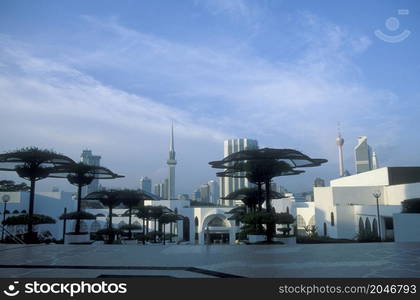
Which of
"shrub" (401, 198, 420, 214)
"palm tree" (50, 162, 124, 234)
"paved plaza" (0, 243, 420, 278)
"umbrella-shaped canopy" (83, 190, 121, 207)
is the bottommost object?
"paved plaza" (0, 243, 420, 278)

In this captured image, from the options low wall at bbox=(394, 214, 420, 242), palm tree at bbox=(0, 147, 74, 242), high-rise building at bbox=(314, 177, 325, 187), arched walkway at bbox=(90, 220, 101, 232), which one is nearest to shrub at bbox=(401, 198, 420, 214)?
low wall at bbox=(394, 214, 420, 242)

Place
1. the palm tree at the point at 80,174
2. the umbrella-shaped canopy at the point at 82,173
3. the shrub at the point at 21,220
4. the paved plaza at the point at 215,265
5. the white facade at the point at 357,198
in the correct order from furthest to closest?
the white facade at the point at 357,198 < the palm tree at the point at 80,174 < the umbrella-shaped canopy at the point at 82,173 < the shrub at the point at 21,220 < the paved plaza at the point at 215,265

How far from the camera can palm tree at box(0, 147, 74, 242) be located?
15.9m

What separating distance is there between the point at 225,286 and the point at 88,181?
647 inches

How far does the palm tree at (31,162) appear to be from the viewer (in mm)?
15875

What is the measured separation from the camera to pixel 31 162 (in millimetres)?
16422

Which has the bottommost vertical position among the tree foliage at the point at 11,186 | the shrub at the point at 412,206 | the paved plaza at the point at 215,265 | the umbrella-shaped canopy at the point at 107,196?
the paved plaza at the point at 215,265

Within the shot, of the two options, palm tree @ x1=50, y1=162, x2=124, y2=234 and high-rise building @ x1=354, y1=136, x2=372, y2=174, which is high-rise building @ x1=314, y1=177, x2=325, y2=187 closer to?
high-rise building @ x1=354, y1=136, x2=372, y2=174

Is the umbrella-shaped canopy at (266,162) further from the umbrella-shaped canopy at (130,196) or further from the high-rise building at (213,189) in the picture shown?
the high-rise building at (213,189)

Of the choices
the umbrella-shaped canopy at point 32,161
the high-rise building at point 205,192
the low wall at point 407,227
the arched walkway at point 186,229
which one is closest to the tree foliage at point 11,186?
the arched walkway at point 186,229

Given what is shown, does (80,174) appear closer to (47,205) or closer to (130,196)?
(130,196)

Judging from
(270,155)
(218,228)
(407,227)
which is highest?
(270,155)

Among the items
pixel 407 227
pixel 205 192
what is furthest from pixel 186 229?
pixel 205 192

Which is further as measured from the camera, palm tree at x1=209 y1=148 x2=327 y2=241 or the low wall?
the low wall
